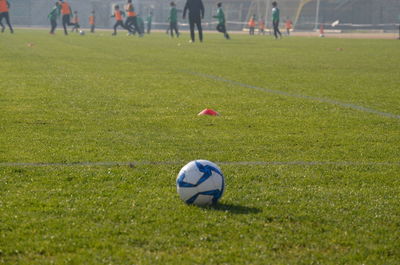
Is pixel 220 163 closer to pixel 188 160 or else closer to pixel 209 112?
pixel 188 160

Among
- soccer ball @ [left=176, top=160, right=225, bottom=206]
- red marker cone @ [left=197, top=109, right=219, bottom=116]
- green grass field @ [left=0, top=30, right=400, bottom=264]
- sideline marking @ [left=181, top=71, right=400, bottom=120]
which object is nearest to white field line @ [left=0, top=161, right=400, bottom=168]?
green grass field @ [left=0, top=30, right=400, bottom=264]

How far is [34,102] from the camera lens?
403 inches

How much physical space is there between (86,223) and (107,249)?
0.50m

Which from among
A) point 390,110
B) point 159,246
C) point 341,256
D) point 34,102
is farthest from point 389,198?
point 34,102

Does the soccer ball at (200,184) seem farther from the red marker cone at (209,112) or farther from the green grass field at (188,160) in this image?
the red marker cone at (209,112)

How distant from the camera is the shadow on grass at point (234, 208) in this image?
4.68 m

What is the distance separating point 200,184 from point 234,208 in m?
0.28

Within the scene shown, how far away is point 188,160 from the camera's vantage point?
20.7 ft

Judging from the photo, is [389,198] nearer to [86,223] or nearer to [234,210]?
[234,210]

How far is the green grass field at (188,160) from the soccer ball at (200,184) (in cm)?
9

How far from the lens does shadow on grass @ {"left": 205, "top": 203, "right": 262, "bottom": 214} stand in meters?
4.68

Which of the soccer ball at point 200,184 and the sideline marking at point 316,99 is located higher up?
the soccer ball at point 200,184

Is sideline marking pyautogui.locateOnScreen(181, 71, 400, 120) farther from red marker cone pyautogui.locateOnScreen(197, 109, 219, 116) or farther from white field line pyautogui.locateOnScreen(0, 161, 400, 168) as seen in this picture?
white field line pyautogui.locateOnScreen(0, 161, 400, 168)

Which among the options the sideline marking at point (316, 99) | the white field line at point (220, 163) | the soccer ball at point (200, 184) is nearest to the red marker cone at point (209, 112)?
the sideline marking at point (316, 99)
